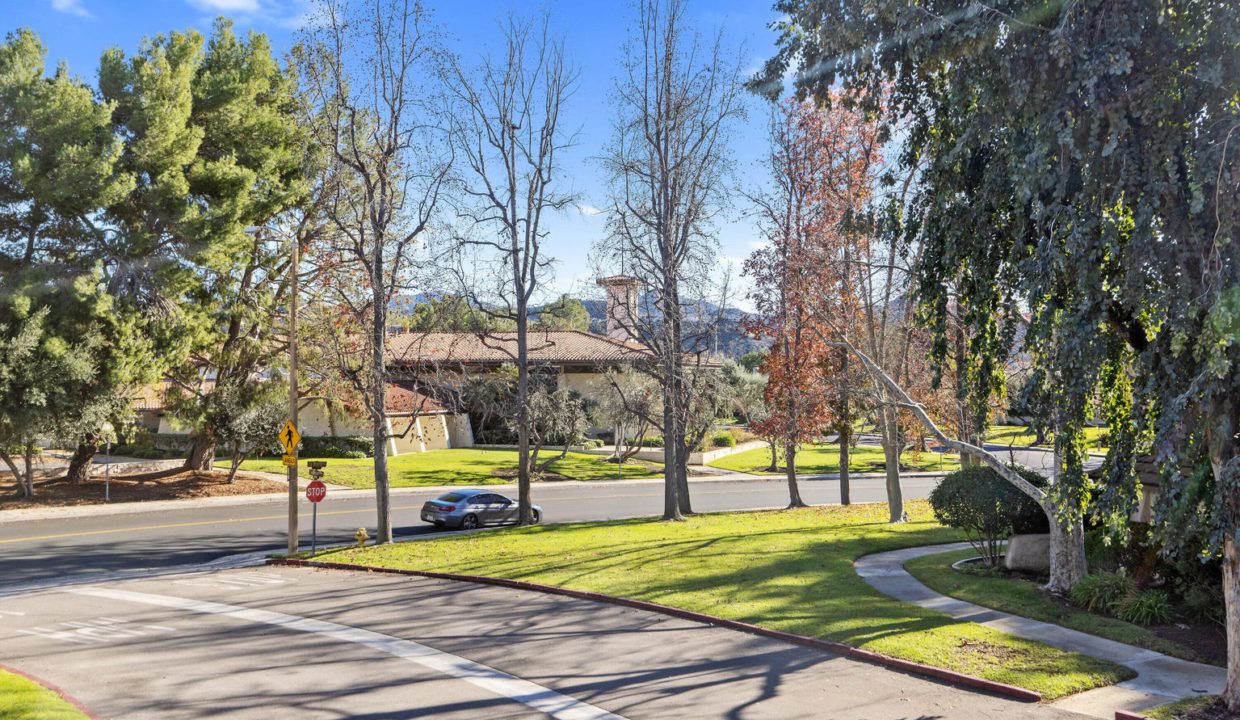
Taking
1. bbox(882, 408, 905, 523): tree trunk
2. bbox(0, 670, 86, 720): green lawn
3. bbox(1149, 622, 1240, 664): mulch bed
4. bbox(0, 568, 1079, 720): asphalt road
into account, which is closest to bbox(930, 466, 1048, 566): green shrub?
bbox(1149, 622, 1240, 664): mulch bed

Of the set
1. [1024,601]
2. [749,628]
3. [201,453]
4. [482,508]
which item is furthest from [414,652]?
[201,453]

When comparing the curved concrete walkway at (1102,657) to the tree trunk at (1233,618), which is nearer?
the tree trunk at (1233,618)

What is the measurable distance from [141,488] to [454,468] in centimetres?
1369

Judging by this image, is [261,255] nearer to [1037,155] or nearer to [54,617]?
[54,617]

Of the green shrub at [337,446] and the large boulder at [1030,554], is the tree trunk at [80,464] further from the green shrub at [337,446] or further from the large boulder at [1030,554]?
the large boulder at [1030,554]

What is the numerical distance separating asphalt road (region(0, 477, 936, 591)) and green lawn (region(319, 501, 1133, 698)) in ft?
12.7

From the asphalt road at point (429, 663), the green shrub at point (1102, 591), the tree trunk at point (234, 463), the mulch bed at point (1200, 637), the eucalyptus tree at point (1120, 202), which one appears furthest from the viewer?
the tree trunk at point (234, 463)

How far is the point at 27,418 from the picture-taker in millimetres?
27484

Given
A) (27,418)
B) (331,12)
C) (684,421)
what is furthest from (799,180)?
(27,418)

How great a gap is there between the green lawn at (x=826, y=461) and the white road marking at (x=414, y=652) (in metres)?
34.2

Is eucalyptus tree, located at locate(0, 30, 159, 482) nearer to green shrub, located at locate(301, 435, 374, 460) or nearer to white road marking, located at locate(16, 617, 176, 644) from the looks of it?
green shrub, located at locate(301, 435, 374, 460)

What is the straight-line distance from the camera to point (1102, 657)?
10.8m

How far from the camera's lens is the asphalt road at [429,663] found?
→ 9.18 metres

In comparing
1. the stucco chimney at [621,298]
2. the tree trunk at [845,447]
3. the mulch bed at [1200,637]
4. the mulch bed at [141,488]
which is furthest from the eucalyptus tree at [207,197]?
the mulch bed at [1200,637]
